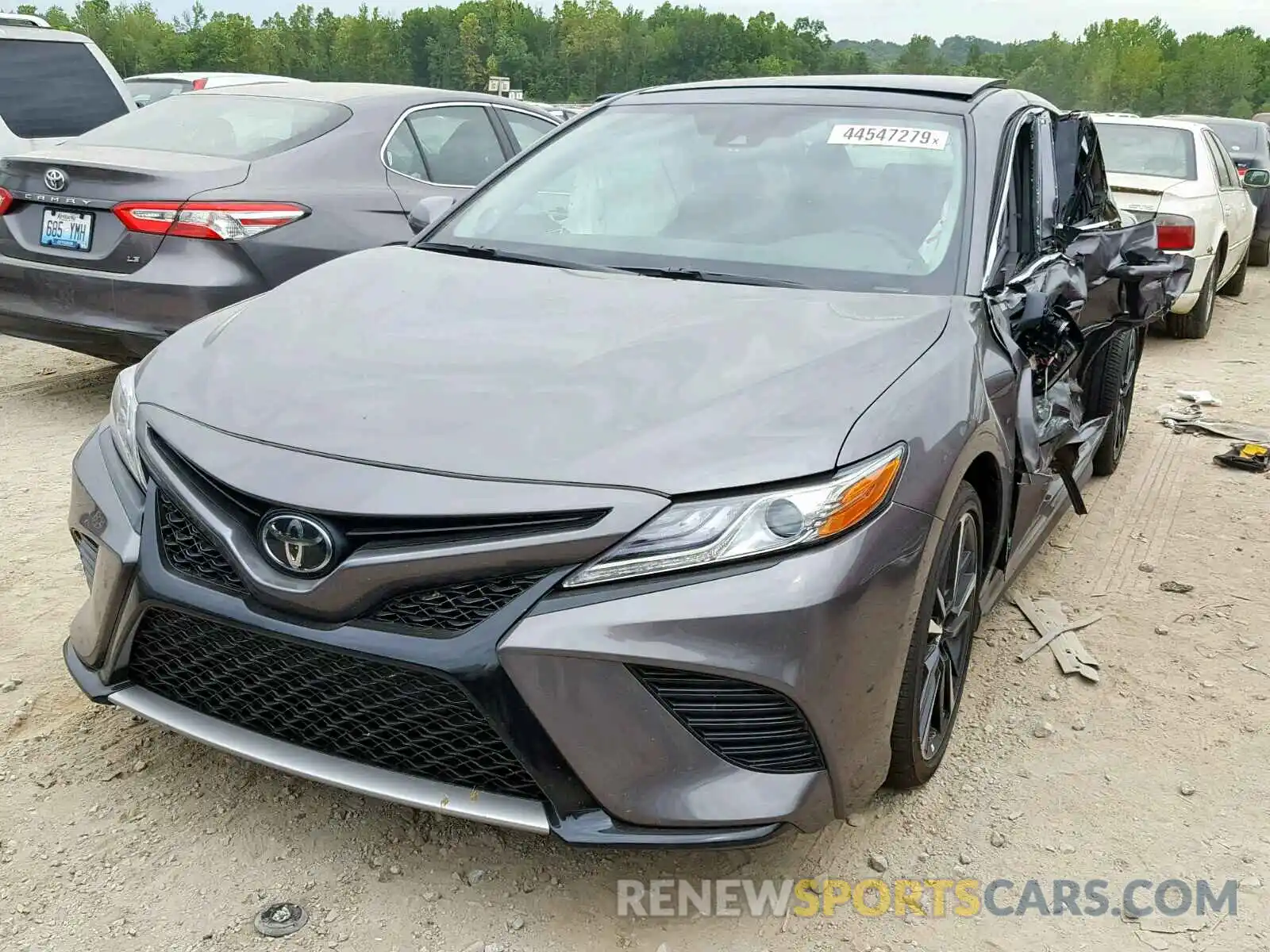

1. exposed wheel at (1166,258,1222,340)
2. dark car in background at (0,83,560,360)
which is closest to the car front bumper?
dark car in background at (0,83,560,360)

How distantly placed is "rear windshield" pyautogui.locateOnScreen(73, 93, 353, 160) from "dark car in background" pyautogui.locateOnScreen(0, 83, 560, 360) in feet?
0.03

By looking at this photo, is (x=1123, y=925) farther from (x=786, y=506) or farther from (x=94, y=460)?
(x=94, y=460)

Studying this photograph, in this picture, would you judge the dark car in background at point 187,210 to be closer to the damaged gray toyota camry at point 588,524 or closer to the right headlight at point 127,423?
the damaged gray toyota camry at point 588,524

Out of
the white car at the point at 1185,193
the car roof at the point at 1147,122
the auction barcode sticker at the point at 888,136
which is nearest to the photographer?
the auction barcode sticker at the point at 888,136

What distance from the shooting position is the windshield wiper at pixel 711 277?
9.89 feet

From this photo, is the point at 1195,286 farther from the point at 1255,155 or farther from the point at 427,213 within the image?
the point at 427,213

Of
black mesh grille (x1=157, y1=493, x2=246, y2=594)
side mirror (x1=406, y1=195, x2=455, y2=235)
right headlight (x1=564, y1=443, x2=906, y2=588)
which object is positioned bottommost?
black mesh grille (x1=157, y1=493, x2=246, y2=594)

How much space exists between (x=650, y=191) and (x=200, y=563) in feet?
5.83

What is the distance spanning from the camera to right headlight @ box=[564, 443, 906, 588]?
205 centimetres

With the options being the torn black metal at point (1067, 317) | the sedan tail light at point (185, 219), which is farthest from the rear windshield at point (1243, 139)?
the sedan tail light at point (185, 219)

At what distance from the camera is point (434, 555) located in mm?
2057

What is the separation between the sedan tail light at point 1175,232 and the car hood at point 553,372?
5797 mm

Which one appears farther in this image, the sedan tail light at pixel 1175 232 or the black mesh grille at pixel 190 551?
the sedan tail light at pixel 1175 232

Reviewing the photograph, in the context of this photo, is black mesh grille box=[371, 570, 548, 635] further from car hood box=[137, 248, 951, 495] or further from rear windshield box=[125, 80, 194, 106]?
rear windshield box=[125, 80, 194, 106]
